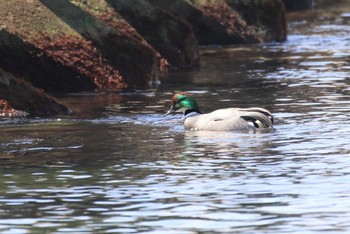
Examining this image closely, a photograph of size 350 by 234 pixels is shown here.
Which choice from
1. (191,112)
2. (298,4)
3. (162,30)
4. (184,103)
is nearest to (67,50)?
(162,30)

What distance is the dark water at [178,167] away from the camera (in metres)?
13.6

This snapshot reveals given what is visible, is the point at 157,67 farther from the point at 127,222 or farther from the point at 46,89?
the point at 127,222

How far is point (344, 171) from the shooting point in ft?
53.6

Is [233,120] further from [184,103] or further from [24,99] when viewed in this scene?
[24,99]

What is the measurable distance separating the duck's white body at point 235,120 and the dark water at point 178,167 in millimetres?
262

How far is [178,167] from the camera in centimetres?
1717

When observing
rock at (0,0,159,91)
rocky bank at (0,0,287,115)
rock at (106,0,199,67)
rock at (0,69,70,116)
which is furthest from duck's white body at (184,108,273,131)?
rock at (106,0,199,67)

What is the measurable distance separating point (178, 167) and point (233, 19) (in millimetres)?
24016

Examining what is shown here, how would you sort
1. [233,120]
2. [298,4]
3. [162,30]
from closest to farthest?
1. [233,120]
2. [162,30]
3. [298,4]

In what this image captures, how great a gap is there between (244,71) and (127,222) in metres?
19.1

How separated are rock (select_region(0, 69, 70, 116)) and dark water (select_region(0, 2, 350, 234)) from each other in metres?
0.64

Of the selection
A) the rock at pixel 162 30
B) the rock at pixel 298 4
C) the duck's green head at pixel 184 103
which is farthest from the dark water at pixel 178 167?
the rock at pixel 298 4

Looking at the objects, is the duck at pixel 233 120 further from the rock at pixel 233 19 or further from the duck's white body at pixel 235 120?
the rock at pixel 233 19

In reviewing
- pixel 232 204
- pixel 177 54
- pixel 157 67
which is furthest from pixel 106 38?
pixel 232 204
